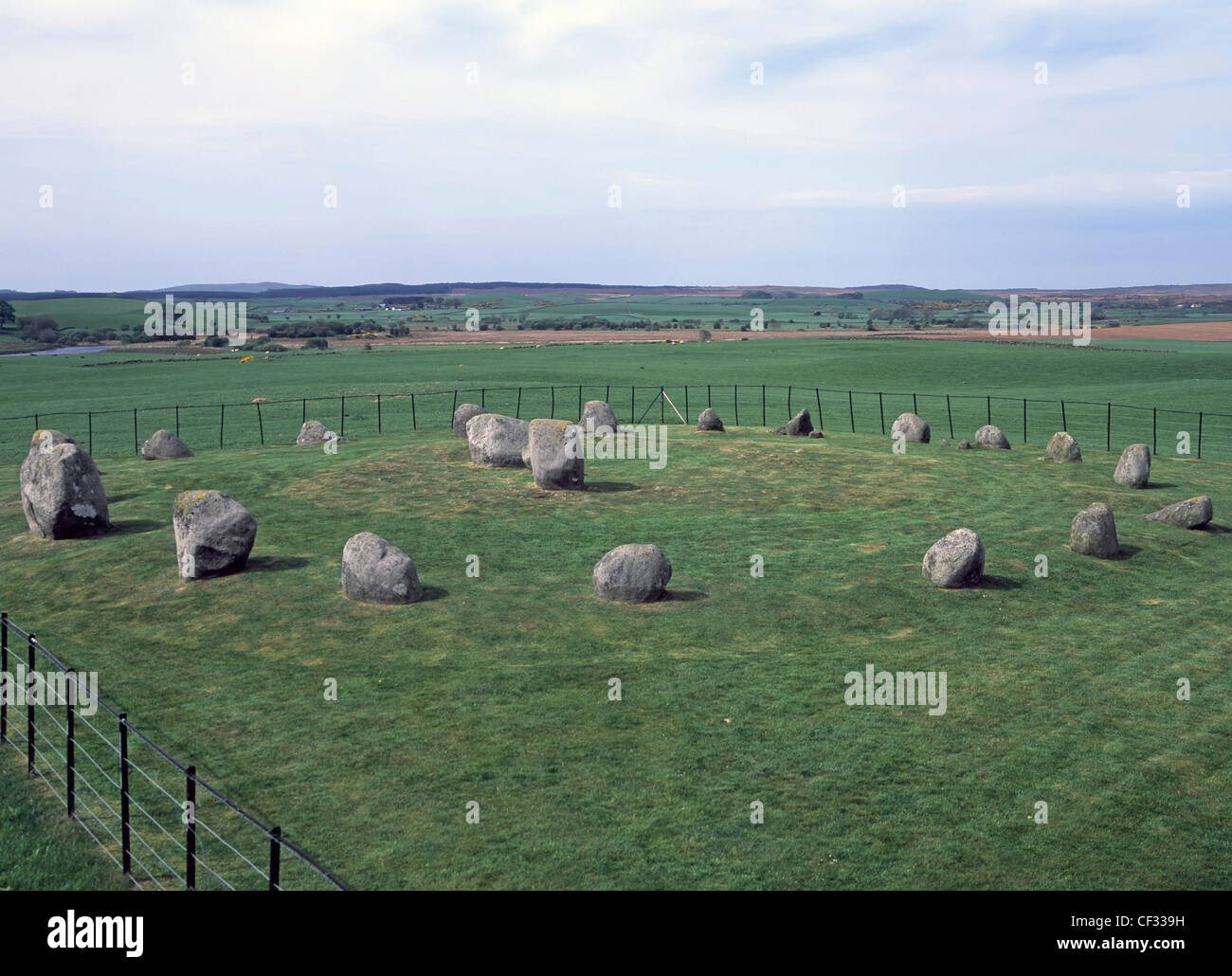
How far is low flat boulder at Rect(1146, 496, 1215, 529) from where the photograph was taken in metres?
30.7

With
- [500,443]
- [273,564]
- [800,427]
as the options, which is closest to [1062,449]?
[800,427]

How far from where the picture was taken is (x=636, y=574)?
2314 centimetres

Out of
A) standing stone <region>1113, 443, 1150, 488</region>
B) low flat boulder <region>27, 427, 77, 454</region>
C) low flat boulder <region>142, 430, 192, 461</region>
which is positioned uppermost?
low flat boulder <region>27, 427, 77, 454</region>

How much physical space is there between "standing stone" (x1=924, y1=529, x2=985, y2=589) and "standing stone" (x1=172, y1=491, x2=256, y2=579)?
630 inches

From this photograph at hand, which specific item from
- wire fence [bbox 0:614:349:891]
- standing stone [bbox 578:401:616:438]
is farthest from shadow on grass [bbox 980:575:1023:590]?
standing stone [bbox 578:401:616:438]

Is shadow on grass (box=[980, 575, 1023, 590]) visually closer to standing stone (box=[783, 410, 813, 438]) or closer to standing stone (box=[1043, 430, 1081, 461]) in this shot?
standing stone (box=[1043, 430, 1081, 461])

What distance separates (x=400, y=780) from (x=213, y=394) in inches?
2673

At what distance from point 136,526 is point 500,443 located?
12.6 meters

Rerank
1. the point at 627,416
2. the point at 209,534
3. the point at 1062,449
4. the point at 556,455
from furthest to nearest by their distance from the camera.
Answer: the point at 627,416, the point at 1062,449, the point at 556,455, the point at 209,534

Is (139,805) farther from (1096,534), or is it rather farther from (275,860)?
(1096,534)

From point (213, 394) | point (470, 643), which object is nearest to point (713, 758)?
point (470, 643)
